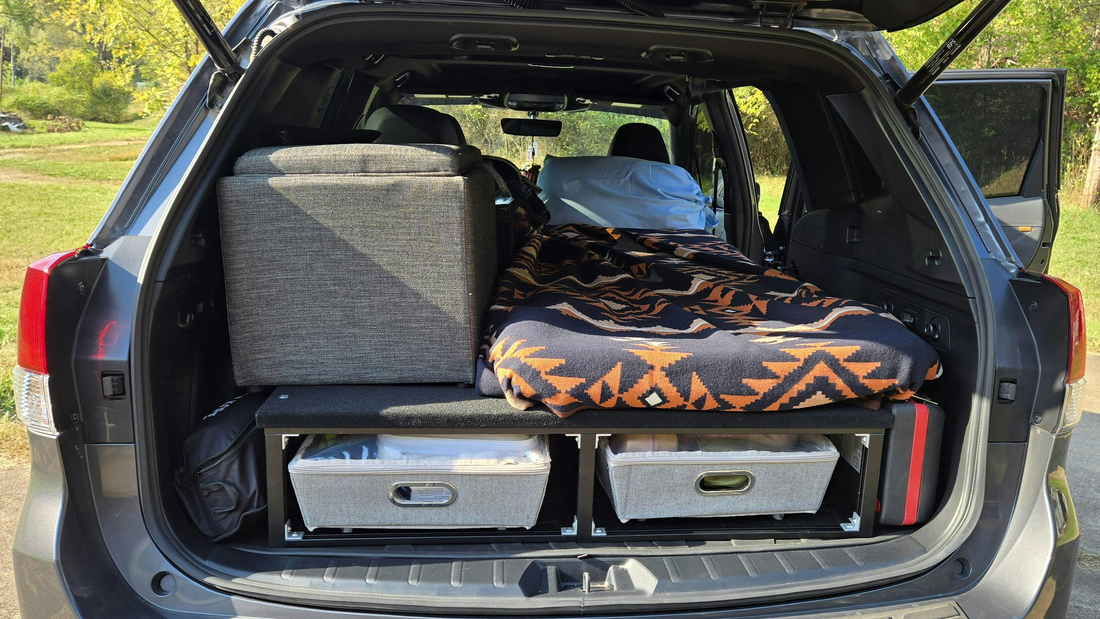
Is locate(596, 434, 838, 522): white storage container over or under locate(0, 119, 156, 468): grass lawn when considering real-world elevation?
over

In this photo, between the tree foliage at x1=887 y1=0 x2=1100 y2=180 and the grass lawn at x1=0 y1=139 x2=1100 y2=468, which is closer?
the grass lawn at x1=0 y1=139 x2=1100 y2=468

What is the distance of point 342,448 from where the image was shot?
1490mm

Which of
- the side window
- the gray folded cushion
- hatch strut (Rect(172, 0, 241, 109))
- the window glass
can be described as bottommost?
the window glass

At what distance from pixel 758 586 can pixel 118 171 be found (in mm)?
12109

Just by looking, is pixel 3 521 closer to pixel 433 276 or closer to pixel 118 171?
pixel 433 276

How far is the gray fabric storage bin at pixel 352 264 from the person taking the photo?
1514 millimetres

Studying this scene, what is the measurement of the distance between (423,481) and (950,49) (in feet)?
4.63

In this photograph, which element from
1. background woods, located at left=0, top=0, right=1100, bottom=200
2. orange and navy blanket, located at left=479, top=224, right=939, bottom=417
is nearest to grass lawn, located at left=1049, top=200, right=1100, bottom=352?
background woods, located at left=0, top=0, right=1100, bottom=200

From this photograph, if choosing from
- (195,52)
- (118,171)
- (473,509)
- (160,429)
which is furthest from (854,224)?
(118,171)

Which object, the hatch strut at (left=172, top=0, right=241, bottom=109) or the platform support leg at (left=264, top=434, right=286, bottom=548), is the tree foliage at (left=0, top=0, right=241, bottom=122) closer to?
the hatch strut at (left=172, top=0, right=241, bottom=109)

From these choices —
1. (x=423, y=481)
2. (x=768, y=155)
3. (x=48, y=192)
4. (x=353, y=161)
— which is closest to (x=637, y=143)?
(x=353, y=161)

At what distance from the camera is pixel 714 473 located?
1496 millimetres

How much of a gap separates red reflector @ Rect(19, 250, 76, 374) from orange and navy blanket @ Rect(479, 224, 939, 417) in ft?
2.55

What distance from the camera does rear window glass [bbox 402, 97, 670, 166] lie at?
11.3 feet
